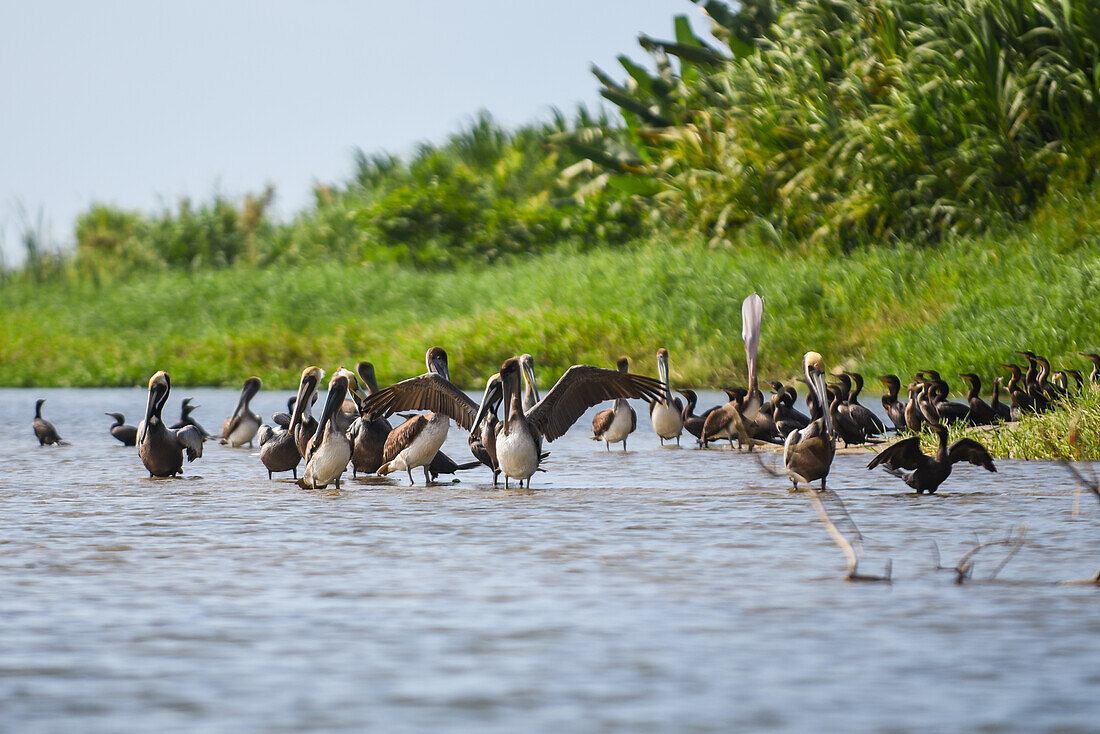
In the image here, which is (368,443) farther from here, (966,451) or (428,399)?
(966,451)

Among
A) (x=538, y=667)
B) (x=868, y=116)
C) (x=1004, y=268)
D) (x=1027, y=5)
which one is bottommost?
(x=538, y=667)

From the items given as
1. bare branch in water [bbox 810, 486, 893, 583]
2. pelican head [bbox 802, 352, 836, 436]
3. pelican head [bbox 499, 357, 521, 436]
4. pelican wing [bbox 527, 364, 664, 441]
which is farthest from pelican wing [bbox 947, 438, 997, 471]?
pelican head [bbox 499, 357, 521, 436]

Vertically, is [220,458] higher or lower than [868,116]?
lower

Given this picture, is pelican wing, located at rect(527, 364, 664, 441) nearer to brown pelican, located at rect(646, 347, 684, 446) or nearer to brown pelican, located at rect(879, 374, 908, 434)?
brown pelican, located at rect(879, 374, 908, 434)

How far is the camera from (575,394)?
38.2ft

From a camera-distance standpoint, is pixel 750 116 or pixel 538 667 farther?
pixel 750 116

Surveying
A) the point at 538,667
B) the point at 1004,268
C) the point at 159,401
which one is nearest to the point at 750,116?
the point at 1004,268

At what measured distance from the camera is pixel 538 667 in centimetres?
542

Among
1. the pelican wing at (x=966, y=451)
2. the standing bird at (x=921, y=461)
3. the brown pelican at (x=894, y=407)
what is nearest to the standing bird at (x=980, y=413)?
the brown pelican at (x=894, y=407)

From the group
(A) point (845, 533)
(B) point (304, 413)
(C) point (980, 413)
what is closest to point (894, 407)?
(C) point (980, 413)

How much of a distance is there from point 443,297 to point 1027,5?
1229 centimetres

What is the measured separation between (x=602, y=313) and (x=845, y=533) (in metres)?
17.1

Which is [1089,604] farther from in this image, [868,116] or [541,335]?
[868,116]

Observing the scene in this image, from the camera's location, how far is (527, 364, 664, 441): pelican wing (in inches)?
452
